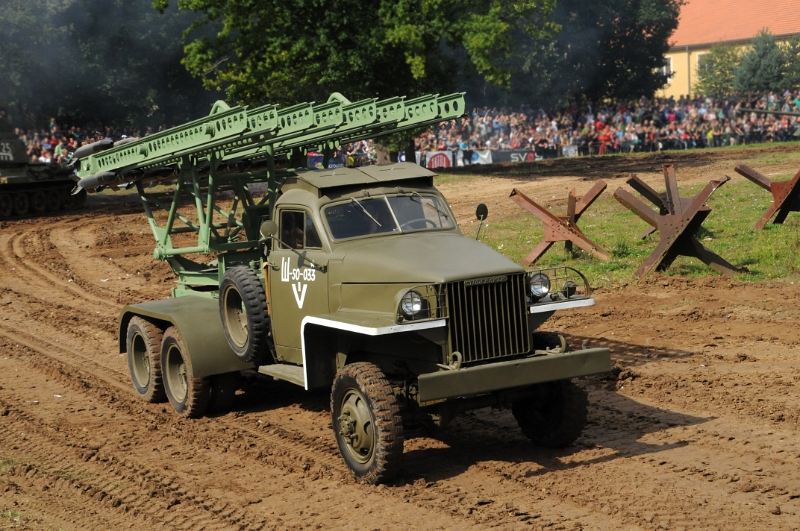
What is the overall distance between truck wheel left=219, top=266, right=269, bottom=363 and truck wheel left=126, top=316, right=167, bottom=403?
50.0 inches

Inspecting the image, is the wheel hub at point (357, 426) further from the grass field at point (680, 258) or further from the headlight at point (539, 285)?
the grass field at point (680, 258)

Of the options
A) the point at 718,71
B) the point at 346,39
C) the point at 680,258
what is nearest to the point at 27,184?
the point at 346,39

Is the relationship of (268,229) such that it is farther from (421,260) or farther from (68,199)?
Answer: (68,199)

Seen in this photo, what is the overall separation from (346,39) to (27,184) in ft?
34.3

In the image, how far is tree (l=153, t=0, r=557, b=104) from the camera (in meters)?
29.0

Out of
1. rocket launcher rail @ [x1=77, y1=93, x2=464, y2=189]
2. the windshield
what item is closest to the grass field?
rocket launcher rail @ [x1=77, y1=93, x2=464, y2=189]

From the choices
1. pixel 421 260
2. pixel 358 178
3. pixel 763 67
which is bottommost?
pixel 421 260

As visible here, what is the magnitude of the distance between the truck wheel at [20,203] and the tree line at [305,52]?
6233mm

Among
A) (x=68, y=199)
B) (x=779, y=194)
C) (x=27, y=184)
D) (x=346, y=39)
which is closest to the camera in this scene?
(x=779, y=194)

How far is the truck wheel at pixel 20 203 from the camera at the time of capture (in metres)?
30.2

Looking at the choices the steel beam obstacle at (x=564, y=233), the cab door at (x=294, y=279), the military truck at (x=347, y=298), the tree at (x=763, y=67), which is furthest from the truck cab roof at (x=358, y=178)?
the tree at (x=763, y=67)

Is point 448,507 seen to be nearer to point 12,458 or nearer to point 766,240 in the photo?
point 12,458

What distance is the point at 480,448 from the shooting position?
8609 mm

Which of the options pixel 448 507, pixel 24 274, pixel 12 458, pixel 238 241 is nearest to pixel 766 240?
pixel 238 241
